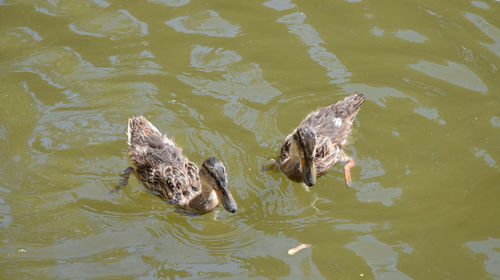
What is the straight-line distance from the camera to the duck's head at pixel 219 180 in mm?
5115

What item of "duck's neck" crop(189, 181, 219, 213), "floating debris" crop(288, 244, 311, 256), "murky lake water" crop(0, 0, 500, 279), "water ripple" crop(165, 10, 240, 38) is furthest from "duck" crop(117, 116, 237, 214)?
"water ripple" crop(165, 10, 240, 38)

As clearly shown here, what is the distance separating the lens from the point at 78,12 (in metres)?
8.15

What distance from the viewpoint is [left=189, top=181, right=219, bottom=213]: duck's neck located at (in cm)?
547

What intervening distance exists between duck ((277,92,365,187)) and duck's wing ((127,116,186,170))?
1210 millimetres

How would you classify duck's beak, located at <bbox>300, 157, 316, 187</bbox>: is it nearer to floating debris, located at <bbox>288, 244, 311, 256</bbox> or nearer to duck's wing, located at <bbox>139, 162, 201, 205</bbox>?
floating debris, located at <bbox>288, 244, 311, 256</bbox>

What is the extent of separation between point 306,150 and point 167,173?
147 centimetres

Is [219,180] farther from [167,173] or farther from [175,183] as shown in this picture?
[167,173]

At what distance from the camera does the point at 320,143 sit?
6.23 meters

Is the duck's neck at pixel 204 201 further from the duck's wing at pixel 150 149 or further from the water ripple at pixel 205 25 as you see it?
the water ripple at pixel 205 25

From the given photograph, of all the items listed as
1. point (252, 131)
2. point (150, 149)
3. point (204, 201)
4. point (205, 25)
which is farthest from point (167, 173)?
point (205, 25)

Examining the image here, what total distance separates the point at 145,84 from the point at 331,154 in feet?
8.54

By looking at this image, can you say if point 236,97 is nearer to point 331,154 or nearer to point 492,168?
point 331,154

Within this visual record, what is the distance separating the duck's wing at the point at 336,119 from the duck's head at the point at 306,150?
73 cm

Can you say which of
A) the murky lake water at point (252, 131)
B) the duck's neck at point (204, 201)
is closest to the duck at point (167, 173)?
the duck's neck at point (204, 201)
